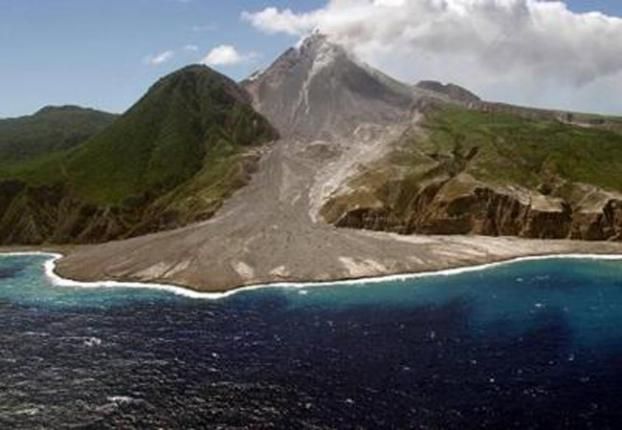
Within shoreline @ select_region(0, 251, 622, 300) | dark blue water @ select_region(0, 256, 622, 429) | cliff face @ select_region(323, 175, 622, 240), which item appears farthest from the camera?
cliff face @ select_region(323, 175, 622, 240)

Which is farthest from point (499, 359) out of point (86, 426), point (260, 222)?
point (260, 222)

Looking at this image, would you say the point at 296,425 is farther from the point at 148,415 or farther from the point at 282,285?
the point at 282,285

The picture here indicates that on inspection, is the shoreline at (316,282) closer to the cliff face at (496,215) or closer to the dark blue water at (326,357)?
the dark blue water at (326,357)

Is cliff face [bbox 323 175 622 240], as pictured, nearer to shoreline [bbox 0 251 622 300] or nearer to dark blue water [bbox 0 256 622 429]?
shoreline [bbox 0 251 622 300]

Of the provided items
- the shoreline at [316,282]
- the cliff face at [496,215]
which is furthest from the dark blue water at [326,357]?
the cliff face at [496,215]

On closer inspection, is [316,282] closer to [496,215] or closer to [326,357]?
[326,357]

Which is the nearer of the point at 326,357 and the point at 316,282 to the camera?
the point at 326,357

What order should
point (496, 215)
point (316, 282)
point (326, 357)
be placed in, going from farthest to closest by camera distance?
point (496, 215) → point (316, 282) → point (326, 357)

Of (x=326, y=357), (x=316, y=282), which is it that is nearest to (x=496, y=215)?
(x=316, y=282)

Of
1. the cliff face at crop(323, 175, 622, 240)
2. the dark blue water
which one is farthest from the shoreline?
the cliff face at crop(323, 175, 622, 240)
